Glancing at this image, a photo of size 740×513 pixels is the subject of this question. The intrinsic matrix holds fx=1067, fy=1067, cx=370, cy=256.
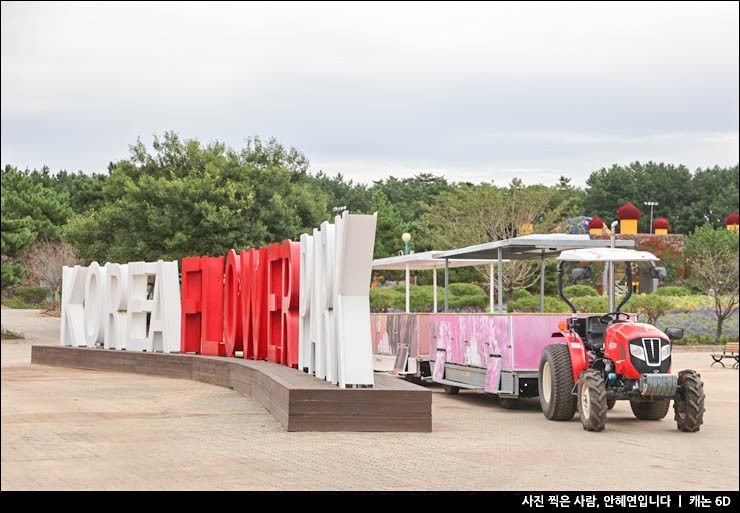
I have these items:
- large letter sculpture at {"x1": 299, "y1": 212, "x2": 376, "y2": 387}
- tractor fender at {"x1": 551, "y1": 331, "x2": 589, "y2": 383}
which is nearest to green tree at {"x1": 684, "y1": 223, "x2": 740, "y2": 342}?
tractor fender at {"x1": 551, "y1": 331, "x2": 589, "y2": 383}

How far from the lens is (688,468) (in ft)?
35.8

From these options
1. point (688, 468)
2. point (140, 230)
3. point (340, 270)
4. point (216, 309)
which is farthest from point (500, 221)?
point (688, 468)

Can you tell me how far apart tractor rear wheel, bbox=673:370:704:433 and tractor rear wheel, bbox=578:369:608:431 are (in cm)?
102

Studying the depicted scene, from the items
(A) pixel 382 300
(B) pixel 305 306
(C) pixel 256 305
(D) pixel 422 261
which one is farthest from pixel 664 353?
(A) pixel 382 300

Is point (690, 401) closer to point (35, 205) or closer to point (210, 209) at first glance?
point (210, 209)

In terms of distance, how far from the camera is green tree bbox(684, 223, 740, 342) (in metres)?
43.1

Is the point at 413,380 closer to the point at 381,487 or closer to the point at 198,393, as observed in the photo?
the point at 198,393

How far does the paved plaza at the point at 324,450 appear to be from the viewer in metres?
9.82

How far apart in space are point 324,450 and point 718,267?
131 ft

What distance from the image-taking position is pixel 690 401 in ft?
44.5

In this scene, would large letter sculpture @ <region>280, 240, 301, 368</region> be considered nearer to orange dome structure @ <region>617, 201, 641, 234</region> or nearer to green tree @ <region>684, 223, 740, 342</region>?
green tree @ <region>684, 223, 740, 342</region>

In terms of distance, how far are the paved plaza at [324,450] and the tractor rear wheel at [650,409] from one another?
17cm

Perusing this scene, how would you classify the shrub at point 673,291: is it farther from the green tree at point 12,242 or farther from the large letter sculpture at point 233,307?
→ the large letter sculpture at point 233,307

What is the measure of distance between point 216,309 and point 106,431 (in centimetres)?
1001
